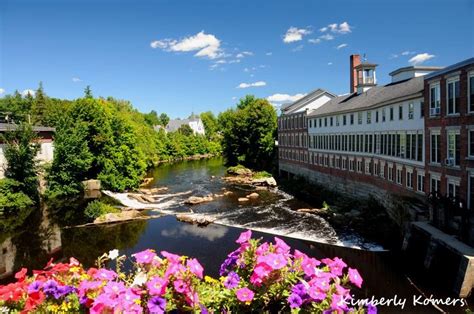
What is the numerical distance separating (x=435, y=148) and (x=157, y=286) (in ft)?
77.9

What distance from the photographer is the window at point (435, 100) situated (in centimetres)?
2295

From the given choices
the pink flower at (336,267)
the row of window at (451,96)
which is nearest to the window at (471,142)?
the row of window at (451,96)

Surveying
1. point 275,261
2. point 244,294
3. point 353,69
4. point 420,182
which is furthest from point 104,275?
point 353,69

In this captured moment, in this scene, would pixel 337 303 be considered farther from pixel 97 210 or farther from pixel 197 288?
pixel 97 210

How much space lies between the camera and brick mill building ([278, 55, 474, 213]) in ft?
68.0

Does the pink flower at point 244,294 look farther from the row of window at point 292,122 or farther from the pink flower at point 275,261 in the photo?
the row of window at point 292,122

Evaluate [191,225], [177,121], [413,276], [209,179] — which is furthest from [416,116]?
[177,121]

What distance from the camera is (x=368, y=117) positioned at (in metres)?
35.2

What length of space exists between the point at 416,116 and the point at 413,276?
12.1 meters

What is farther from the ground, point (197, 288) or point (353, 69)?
point (353, 69)

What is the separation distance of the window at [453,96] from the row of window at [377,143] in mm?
4170

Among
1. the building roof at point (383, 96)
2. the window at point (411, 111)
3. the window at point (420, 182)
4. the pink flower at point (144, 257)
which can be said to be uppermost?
the building roof at point (383, 96)

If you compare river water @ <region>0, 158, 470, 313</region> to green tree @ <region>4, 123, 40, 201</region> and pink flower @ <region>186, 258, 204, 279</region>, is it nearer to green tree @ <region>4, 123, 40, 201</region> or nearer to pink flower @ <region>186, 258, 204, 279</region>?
green tree @ <region>4, 123, 40, 201</region>

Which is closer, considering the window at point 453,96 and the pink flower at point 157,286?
the pink flower at point 157,286
